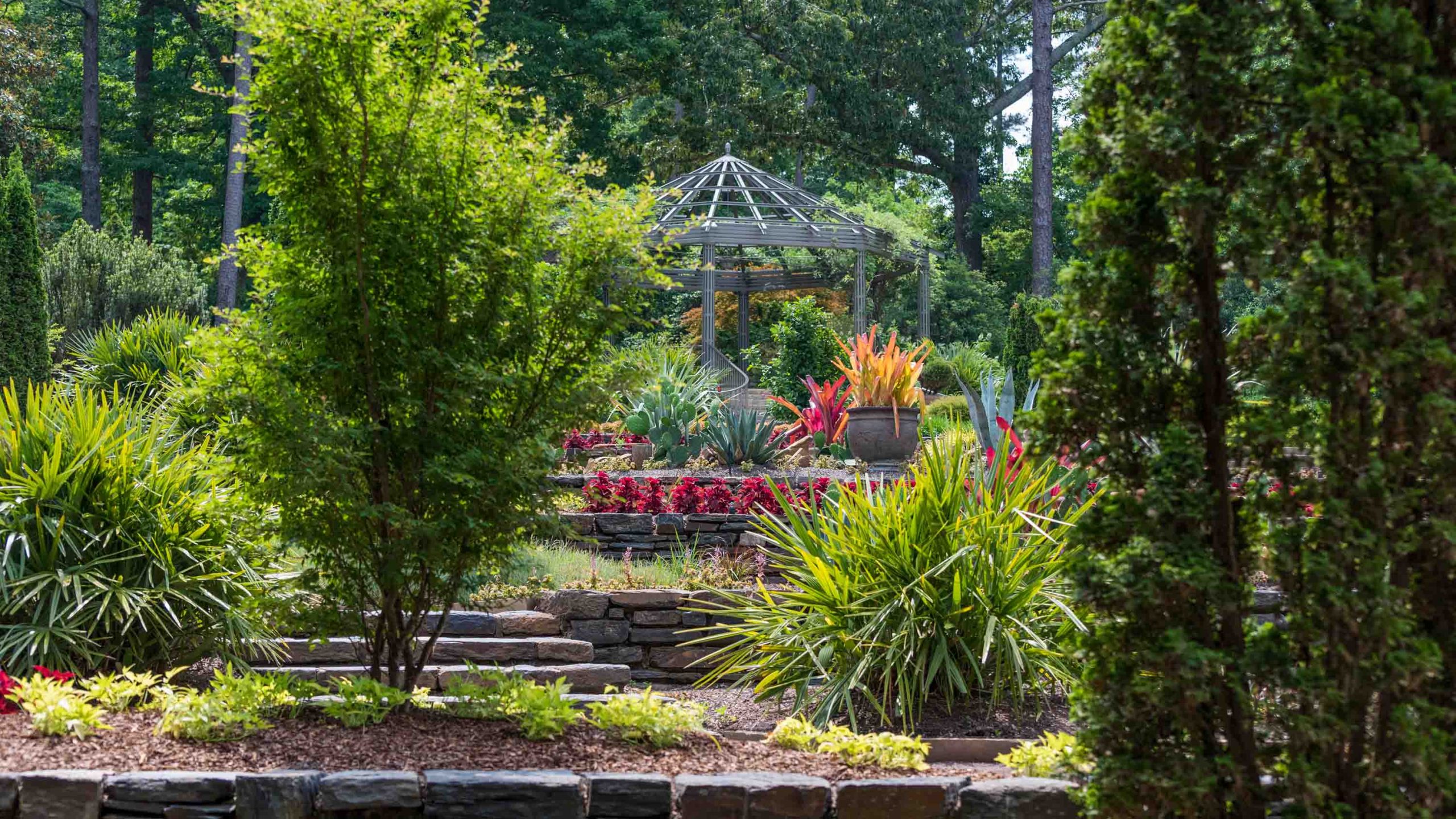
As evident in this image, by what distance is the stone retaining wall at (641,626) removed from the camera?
21.8ft

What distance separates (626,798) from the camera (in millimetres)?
3553

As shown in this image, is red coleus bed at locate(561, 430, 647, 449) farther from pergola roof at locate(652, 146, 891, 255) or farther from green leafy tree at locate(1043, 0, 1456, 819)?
green leafy tree at locate(1043, 0, 1456, 819)

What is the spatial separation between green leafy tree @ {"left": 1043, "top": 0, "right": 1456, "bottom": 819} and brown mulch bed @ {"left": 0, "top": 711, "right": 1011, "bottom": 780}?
1074mm

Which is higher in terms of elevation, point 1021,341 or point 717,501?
point 1021,341

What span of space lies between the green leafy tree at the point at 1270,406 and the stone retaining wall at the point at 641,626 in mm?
3674

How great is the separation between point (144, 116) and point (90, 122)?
2.32m

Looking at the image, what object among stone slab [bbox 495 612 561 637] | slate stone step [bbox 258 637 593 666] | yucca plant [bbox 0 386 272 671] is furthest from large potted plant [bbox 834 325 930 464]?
yucca plant [bbox 0 386 272 671]

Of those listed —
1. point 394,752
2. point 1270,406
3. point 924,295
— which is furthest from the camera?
point 924,295

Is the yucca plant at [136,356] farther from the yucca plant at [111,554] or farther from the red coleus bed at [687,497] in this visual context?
the yucca plant at [111,554]

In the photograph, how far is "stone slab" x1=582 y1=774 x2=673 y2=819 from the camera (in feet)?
11.6

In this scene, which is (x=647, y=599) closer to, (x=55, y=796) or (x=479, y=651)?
(x=479, y=651)

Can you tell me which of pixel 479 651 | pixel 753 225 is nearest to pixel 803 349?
pixel 753 225

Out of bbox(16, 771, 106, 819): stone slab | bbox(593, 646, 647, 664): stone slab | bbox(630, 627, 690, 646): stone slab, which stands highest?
bbox(16, 771, 106, 819): stone slab

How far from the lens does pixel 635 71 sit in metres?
25.9
